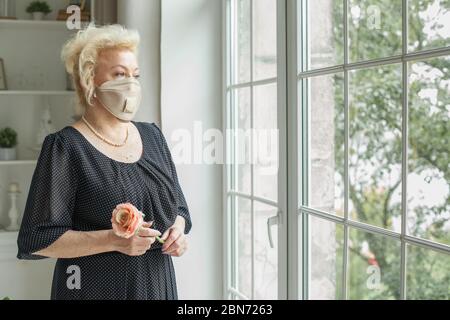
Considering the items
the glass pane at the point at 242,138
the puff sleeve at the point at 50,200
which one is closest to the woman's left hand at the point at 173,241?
the puff sleeve at the point at 50,200

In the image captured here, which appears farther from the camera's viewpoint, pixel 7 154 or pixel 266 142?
pixel 7 154

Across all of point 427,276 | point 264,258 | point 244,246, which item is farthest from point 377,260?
point 264,258

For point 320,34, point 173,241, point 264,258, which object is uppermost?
point 320,34

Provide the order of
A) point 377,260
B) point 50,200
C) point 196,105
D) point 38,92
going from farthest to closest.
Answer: point 377,260 → point 38,92 → point 196,105 → point 50,200

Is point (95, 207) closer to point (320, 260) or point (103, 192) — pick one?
point (103, 192)

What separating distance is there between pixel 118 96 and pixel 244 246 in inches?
36.0

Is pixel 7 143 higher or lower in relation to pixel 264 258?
higher

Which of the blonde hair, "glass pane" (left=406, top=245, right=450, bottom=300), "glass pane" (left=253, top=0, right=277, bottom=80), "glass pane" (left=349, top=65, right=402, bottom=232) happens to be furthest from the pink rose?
"glass pane" (left=406, top=245, right=450, bottom=300)

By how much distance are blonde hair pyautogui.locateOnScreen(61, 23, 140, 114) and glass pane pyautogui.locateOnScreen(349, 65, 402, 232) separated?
333cm

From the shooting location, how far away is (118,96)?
→ 208 centimetres

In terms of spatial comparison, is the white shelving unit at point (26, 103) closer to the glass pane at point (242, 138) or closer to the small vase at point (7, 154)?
the small vase at point (7, 154)

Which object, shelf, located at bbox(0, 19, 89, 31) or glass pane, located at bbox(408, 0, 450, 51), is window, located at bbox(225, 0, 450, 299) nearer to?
glass pane, located at bbox(408, 0, 450, 51)
